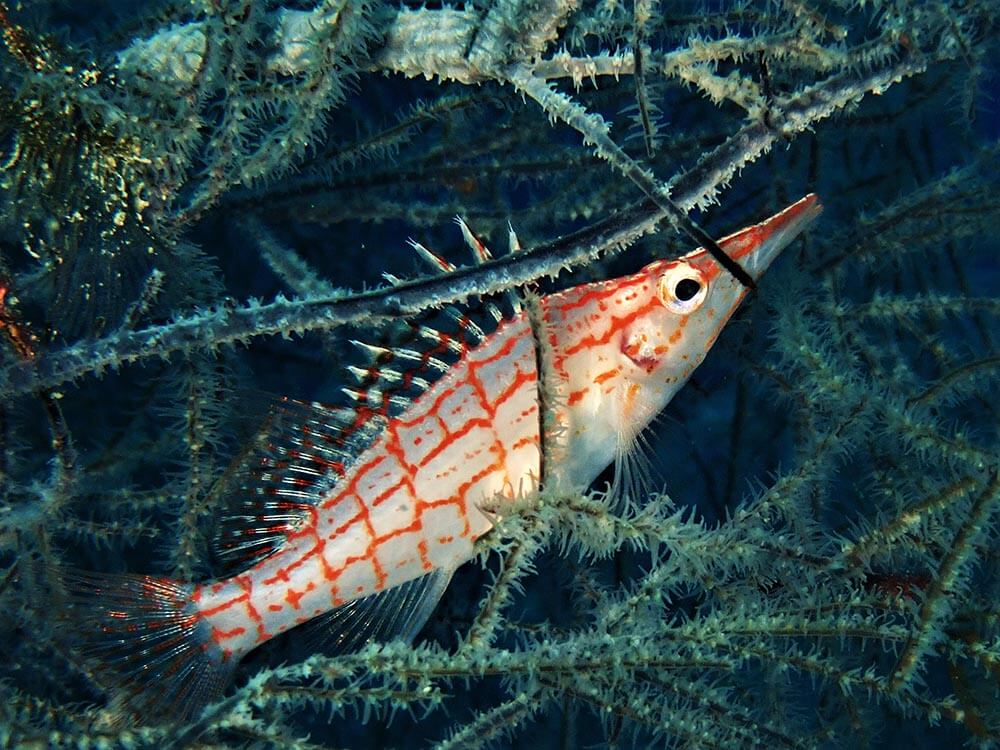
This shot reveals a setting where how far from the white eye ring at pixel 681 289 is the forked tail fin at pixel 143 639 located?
7.59ft

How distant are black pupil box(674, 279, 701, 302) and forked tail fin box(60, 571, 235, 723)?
2366 millimetres

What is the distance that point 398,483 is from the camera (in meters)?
2.89

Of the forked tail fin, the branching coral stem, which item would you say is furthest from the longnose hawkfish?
the branching coral stem

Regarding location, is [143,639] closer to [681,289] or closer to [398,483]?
[398,483]

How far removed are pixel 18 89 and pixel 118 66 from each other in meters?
0.35

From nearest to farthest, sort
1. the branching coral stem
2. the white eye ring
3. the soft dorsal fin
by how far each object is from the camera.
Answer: the branching coral stem, the soft dorsal fin, the white eye ring

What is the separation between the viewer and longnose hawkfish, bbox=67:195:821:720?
2.83 meters

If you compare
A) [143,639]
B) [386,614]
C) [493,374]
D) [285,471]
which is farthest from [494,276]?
[143,639]

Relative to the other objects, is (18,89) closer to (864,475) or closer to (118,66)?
(118,66)

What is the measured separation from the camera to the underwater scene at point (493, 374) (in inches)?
93.0

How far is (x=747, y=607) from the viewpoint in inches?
101

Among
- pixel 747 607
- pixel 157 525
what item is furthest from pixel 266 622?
pixel 747 607

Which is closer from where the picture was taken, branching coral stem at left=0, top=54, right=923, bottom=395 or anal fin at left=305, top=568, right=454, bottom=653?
branching coral stem at left=0, top=54, right=923, bottom=395

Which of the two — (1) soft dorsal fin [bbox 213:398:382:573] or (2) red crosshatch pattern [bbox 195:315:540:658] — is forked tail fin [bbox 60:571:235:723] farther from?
(1) soft dorsal fin [bbox 213:398:382:573]
